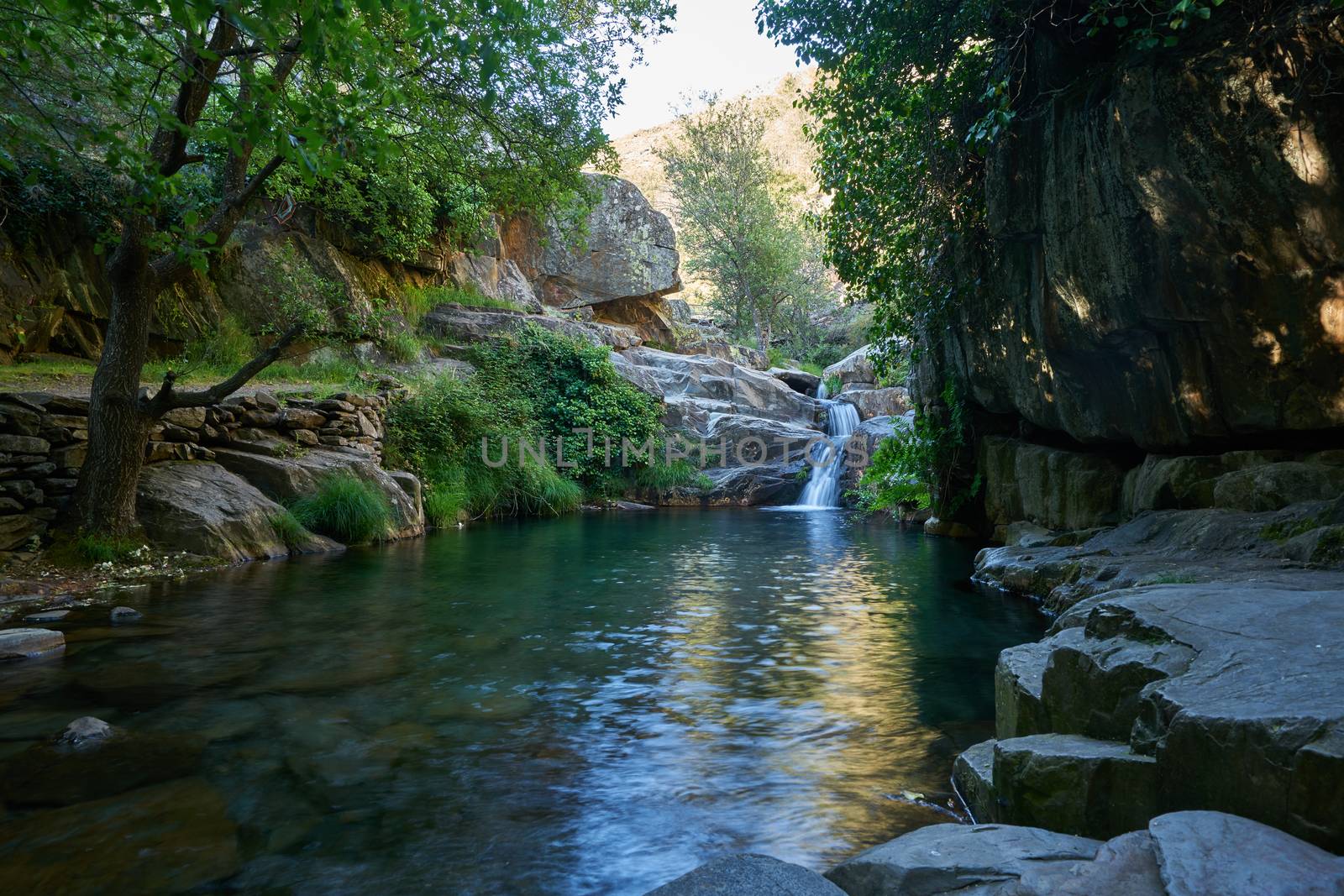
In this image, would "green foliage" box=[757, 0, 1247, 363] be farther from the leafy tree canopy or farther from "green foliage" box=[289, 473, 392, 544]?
"green foliage" box=[289, 473, 392, 544]

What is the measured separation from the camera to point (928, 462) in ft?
40.8

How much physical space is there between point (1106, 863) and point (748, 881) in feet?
3.13

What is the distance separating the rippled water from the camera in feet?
9.82

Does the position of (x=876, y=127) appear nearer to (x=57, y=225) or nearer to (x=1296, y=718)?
(x=1296, y=718)

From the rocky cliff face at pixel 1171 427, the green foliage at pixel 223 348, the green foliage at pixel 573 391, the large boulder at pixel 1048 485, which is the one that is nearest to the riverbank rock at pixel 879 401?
the green foliage at pixel 573 391

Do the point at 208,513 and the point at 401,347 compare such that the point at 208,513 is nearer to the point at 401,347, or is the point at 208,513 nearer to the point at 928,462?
the point at 401,347

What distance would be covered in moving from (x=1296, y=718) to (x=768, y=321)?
33564mm

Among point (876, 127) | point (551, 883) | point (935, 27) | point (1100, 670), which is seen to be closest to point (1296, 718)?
point (1100, 670)

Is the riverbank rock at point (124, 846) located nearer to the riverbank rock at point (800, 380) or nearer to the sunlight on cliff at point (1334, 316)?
the sunlight on cliff at point (1334, 316)

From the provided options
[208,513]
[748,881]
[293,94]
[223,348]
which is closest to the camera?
[748,881]

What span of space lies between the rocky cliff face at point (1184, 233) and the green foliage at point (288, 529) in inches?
351

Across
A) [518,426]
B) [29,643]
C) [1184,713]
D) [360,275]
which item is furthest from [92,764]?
[360,275]

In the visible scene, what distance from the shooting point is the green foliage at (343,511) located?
10.8 metres

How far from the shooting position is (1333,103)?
5.12m
